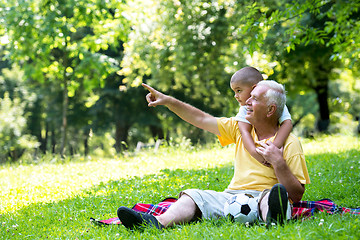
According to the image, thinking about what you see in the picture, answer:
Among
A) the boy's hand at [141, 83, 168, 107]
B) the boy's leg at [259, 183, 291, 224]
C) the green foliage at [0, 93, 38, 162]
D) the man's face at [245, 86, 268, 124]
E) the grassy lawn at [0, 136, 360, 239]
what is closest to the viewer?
the boy's leg at [259, 183, 291, 224]

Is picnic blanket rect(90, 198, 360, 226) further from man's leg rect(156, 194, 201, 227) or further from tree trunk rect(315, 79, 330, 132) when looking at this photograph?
tree trunk rect(315, 79, 330, 132)

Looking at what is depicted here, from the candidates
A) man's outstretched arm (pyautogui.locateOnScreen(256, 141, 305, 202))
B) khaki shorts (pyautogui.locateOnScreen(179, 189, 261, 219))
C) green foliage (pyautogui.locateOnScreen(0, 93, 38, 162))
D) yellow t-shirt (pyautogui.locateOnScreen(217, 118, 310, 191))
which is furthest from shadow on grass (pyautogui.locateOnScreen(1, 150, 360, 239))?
green foliage (pyautogui.locateOnScreen(0, 93, 38, 162))

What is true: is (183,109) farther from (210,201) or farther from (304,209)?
(304,209)

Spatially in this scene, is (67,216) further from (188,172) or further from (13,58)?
(13,58)

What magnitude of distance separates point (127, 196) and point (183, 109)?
1692 millimetres

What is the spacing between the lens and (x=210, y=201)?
11.3 feet

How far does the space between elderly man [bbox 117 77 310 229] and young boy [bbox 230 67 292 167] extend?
7 cm

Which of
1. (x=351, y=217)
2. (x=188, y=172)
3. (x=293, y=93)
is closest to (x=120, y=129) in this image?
(x=293, y=93)

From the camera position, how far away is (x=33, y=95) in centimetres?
2956

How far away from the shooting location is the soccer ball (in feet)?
10.6

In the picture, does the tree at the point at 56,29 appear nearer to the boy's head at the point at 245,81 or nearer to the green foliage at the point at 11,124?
the boy's head at the point at 245,81

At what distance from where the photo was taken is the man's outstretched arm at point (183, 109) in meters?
3.73

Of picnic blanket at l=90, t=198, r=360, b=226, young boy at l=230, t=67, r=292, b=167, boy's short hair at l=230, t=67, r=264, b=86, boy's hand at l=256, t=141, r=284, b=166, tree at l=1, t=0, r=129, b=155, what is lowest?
picnic blanket at l=90, t=198, r=360, b=226

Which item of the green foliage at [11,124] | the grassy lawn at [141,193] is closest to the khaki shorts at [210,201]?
the grassy lawn at [141,193]
